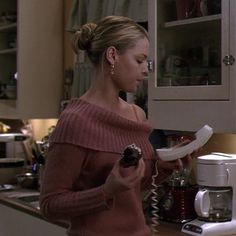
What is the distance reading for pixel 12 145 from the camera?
353cm

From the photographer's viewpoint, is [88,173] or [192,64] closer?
[88,173]

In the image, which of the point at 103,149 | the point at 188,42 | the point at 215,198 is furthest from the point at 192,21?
the point at 103,149

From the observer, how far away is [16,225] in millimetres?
2682

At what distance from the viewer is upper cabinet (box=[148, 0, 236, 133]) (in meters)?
1.82

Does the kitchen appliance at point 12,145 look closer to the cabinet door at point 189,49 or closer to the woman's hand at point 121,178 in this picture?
the cabinet door at point 189,49

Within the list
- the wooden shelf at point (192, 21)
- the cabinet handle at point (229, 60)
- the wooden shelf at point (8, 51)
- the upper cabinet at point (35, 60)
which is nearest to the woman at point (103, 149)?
the cabinet handle at point (229, 60)

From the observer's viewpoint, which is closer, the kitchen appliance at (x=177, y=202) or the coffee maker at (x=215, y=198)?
the coffee maker at (x=215, y=198)

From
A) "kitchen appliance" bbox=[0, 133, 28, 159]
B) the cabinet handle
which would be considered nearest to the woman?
the cabinet handle

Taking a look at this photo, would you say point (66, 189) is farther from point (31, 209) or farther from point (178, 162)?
point (31, 209)

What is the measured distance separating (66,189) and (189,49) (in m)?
1.11

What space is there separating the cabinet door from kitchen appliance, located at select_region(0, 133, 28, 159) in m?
1.59

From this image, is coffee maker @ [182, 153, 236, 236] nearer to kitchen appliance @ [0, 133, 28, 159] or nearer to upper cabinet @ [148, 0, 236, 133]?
upper cabinet @ [148, 0, 236, 133]

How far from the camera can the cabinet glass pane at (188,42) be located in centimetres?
194

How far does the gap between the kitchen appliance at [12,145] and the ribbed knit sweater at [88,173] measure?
2.28 m
